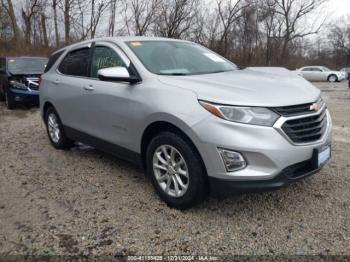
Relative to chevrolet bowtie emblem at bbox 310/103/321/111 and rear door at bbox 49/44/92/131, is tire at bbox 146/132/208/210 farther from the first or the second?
rear door at bbox 49/44/92/131

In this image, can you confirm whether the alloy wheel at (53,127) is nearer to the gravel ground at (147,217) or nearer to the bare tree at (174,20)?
the gravel ground at (147,217)

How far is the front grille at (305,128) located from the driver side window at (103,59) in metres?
1.95

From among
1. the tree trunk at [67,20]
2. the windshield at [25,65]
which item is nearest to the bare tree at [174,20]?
the tree trunk at [67,20]

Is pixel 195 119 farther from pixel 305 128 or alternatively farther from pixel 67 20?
pixel 67 20

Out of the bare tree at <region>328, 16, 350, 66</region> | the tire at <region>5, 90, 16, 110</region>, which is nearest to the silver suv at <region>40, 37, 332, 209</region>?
the tire at <region>5, 90, 16, 110</region>

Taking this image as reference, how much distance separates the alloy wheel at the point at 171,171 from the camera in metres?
3.25

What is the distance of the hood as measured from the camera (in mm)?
2920

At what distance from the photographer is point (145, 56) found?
3.85 meters

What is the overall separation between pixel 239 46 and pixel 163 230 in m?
36.3

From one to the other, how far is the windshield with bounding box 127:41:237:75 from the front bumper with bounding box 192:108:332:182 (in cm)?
106

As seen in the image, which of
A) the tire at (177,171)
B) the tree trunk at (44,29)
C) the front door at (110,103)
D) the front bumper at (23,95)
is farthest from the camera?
the tree trunk at (44,29)

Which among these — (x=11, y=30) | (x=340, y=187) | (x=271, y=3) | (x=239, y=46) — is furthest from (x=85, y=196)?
(x=271, y=3)

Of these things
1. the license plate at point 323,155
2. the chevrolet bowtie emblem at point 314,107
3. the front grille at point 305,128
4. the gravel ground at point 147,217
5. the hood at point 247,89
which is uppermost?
the hood at point 247,89

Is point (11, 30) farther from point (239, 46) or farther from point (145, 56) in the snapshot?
point (145, 56)
